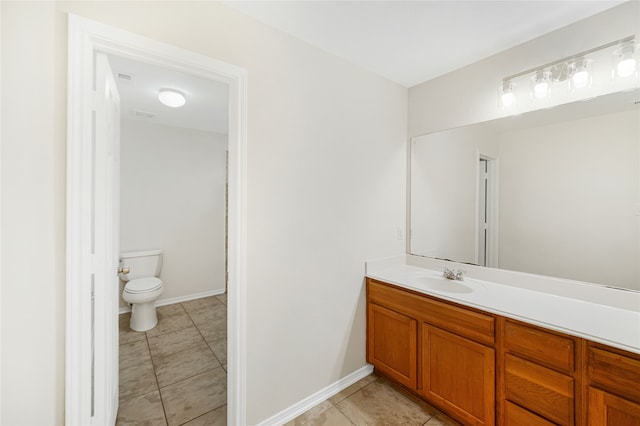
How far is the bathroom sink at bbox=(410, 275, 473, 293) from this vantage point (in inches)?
75.3

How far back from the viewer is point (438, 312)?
5.52ft

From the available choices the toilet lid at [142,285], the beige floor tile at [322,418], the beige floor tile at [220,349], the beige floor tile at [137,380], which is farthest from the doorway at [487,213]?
the toilet lid at [142,285]

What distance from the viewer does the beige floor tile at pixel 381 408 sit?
5.65 ft

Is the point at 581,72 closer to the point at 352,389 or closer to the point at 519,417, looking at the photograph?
the point at 519,417

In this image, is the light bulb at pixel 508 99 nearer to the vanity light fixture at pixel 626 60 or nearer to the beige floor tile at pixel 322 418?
the vanity light fixture at pixel 626 60

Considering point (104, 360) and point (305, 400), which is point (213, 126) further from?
point (305, 400)

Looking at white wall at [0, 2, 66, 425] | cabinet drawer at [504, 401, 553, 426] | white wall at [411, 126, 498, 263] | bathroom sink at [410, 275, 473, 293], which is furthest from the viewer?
white wall at [411, 126, 498, 263]

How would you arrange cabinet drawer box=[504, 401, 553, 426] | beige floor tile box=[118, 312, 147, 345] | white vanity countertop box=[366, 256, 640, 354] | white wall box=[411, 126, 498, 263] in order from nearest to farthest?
white vanity countertop box=[366, 256, 640, 354] < cabinet drawer box=[504, 401, 553, 426] < white wall box=[411, 126, 498, 263] < beige floor tile box=[118, 312, 147, 345]

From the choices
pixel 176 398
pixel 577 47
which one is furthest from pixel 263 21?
pixel 176 398

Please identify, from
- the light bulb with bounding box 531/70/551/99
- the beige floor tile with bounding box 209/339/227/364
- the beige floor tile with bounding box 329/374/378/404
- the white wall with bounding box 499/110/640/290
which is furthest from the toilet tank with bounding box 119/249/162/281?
the light bulb with bounding box 531/70/551/99

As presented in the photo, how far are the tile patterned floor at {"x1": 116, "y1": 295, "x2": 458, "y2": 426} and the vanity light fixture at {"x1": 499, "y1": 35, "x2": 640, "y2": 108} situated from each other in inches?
87.9

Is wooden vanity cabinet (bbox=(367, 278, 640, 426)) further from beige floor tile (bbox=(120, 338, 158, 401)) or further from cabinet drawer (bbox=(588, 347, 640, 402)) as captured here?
beige floor tile (bbox=(120, 338, 158, 401))

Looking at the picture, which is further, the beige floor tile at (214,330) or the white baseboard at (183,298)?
the white baseboard at (183,298)

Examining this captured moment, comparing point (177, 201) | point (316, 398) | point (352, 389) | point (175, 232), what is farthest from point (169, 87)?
A: point (352, 389)
